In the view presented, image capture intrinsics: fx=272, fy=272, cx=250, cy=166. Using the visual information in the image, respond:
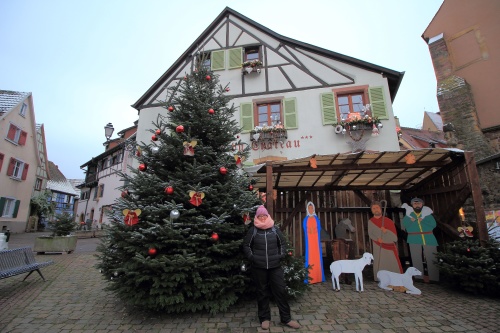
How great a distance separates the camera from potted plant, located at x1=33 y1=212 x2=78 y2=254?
32.3ft

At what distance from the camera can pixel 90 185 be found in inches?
1145

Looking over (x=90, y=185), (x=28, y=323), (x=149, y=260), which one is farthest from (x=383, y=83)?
(x=90, y=185)

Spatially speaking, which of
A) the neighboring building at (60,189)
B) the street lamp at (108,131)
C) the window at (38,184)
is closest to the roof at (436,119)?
the street lamp at (108,131)

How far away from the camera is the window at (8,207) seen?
61.0 ft

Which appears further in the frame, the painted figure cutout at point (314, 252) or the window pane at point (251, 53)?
the window pane at point (251, 53)

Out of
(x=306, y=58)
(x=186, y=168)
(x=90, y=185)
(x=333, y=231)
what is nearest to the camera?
(x=186, y=168)

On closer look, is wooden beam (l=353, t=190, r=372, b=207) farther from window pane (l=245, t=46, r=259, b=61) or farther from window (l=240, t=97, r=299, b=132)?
window pane (l=245, t=46, r=259, b=61)

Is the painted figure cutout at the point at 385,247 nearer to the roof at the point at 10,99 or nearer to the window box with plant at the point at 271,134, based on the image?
the window box with plant at the point at 271,134

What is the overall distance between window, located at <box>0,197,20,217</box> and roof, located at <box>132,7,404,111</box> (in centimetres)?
1336

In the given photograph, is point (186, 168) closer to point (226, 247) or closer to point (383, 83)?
point (226, 247)

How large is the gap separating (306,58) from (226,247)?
10.6 metres

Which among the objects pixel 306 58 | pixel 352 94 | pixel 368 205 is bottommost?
pixel 368 205

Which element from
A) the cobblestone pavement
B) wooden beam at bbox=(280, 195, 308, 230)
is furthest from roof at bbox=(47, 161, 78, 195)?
wooden beam at bbox=(280, 195, 308, 230)

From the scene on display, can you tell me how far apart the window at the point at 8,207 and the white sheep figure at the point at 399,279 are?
23484 millimetres
